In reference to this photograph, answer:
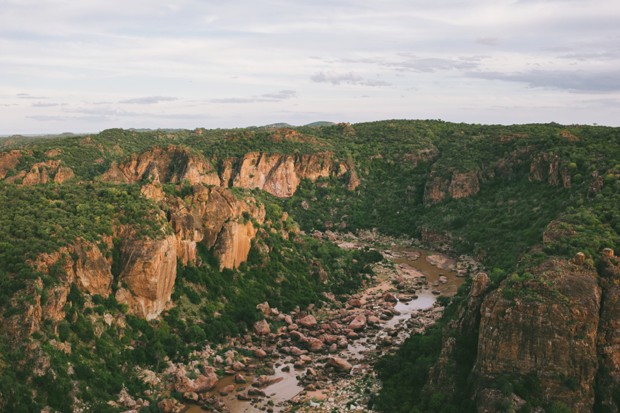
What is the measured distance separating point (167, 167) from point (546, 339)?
301 feet

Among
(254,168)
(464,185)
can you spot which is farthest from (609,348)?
(254,168)

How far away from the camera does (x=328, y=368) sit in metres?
49.0

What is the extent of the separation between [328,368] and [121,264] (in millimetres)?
20645

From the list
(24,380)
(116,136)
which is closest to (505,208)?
(24,380)

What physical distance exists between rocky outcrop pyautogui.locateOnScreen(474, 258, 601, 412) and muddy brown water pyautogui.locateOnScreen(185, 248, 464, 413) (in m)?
16.2

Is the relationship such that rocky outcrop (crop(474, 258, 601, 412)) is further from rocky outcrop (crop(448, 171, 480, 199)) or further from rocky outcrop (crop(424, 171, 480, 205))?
rocky outcrop (crop(424, 171, 480, 205))

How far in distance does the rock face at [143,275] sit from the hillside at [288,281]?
0.50 ft

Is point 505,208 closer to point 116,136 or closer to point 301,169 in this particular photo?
point 301,169

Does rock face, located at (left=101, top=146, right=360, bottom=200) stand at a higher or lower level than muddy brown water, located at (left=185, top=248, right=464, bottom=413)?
higher

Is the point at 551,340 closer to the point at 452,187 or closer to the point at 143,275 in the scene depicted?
the point at 143,275

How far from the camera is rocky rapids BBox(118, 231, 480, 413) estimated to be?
43.1m

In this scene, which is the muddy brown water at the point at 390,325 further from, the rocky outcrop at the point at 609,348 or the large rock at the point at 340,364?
the rocky outcrop at the point at 609,348

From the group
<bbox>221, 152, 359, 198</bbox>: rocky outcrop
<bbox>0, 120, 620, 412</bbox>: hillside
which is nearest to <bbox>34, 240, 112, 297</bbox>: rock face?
<bbox>0, 120, 620, 412</bbox>: hillside

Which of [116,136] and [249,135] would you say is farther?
[116,136]
